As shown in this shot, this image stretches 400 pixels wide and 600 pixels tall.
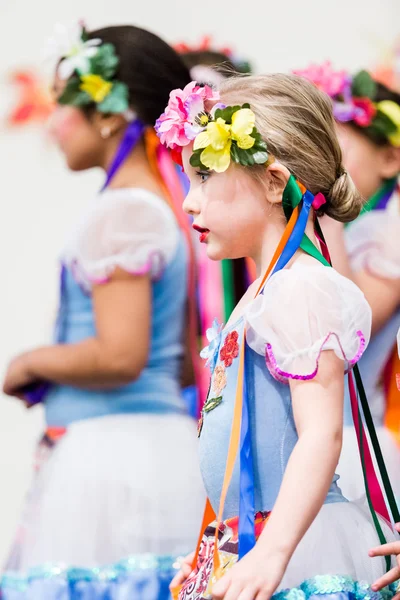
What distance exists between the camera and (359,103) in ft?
8.48

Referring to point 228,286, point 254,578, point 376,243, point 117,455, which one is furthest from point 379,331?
point 254,578

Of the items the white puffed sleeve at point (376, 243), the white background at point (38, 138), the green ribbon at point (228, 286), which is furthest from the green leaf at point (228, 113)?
the white background at point (38, 138)

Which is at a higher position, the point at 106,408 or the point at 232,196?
the point at 232,196

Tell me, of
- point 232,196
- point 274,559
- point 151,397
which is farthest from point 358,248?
point 274,559

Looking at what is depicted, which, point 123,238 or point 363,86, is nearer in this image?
point 123,238

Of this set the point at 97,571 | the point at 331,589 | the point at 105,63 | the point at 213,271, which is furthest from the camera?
the point at 213,271

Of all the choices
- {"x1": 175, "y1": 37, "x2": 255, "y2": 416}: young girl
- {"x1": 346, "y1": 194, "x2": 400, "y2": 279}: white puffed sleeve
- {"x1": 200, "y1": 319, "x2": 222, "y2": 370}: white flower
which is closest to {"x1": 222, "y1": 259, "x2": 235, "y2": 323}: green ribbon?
{"x1": 175, "y1": 37, "x2": 255, "y2": 416}: young girl

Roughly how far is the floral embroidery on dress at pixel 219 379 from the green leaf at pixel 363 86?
1.31 metres

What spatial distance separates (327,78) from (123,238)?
637 millimetres

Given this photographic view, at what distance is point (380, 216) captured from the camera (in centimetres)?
245

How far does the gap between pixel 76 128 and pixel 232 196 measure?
1.14 m

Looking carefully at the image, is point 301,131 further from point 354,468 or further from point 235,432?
point 354,468

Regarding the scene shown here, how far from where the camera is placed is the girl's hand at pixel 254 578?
3.88 feet

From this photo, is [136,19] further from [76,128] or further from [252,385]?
[252,385]
